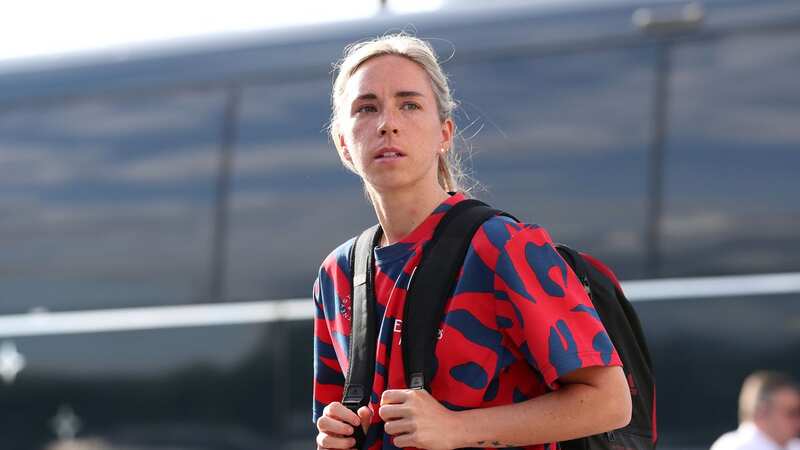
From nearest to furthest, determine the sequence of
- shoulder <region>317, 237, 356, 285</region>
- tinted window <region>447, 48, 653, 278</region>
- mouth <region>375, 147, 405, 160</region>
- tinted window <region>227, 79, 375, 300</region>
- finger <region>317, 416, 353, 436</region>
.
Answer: finger <region>317, 416, 353, 436</region>, mouth <region>375, 147, 405, 160</region>, shoulder <region>317, 237, 356, 285</region>, tinted window <region>447, 48, 653, 278</region>, tinted window <region>227, 79, 375, 300</region>

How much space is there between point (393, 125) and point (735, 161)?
3.17 metres

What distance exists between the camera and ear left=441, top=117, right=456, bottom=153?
2584 mm

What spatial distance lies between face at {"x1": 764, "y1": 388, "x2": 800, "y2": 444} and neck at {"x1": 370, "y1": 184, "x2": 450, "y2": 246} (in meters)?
2.89

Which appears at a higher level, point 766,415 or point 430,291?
point 430,291

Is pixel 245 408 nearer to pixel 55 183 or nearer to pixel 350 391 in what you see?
pixel 55 183

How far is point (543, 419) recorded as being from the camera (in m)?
2.22

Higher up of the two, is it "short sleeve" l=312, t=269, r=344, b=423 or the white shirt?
"short sleeve" l=312, t=269, r=344, b=423

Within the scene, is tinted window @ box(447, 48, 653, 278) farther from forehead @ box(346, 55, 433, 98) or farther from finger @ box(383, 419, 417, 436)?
finger @ box(383, 419, 417, 436)

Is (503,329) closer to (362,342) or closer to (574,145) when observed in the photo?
(362,342)

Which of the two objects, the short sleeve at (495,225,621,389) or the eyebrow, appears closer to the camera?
the short sleeve at (495,225,621,389)

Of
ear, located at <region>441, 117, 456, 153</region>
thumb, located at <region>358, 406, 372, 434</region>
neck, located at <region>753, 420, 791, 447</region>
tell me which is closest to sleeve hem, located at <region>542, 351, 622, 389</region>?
thumb, located at <region>358, 406, 372, 434</region>

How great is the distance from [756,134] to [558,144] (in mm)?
754

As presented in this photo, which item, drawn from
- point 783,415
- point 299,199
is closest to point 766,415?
point 783,415

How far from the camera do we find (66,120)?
6453 millimetres
